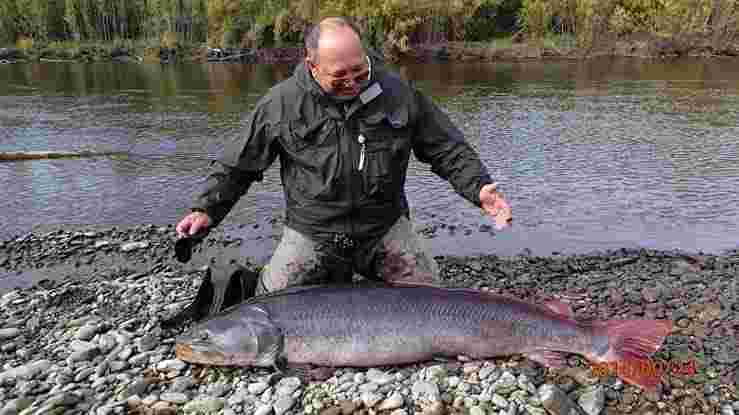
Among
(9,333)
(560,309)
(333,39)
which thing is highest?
(333,39)

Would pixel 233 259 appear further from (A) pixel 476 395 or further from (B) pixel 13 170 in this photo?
(B) pixel 13 170

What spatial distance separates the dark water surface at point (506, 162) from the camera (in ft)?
32.3

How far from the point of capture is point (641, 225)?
9.90m

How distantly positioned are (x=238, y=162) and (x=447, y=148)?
172 cm

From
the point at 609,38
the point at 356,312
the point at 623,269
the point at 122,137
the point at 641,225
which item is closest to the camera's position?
the point at 356,312

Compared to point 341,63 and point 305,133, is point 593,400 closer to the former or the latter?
point 305,133

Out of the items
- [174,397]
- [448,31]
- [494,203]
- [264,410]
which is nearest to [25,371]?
[174,397]

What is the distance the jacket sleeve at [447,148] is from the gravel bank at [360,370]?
1437 millimetres

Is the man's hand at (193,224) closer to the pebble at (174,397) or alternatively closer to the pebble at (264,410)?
the pebble at (174,397)

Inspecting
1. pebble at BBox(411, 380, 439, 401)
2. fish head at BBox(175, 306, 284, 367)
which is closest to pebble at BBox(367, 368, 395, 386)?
pebble at BBox(411, 380, 439, 401)

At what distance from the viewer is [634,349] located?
4273 millimetres

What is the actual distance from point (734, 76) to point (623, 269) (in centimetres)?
2584

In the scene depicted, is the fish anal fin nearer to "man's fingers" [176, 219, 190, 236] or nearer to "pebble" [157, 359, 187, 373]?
"pebble" [157, 359, 187, 373]

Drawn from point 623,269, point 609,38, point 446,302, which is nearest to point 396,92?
point 446,302
